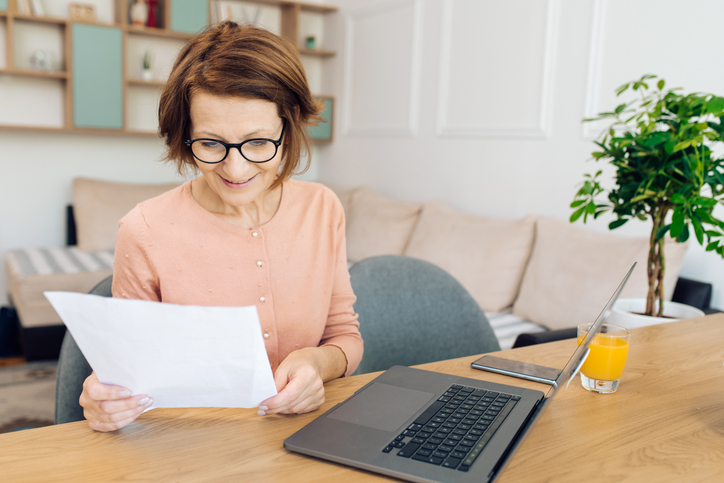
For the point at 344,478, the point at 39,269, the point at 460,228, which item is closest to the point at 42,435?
the point at 344,478

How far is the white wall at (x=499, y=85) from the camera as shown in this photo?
2.27 metres

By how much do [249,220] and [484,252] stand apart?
5.58 ft

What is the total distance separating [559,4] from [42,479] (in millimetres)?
2733

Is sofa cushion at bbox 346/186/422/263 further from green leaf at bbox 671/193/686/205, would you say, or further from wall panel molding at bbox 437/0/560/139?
green leaf at bbox 671/193/686/205

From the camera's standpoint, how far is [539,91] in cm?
277

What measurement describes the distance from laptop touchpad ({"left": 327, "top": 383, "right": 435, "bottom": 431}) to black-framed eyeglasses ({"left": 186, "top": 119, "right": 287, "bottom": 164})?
43 cm

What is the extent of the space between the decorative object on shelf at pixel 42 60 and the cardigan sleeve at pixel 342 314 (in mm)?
3100

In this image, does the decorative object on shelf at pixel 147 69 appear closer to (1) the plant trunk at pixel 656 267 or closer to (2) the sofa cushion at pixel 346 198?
(2) the sofa cushion at pixel 346 198

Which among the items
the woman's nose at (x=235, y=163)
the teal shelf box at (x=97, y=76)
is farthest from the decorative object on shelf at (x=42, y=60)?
the woman's nose at (x=235, y=163)

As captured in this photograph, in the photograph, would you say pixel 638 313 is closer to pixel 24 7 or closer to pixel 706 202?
pixel 706 202

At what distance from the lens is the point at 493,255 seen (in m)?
2.61

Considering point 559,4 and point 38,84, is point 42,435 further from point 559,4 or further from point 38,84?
point 38,84

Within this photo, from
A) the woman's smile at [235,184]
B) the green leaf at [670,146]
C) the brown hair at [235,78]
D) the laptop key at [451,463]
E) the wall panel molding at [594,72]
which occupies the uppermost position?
the wall panel molding at [594,72]

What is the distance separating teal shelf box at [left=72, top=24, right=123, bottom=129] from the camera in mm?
3529
